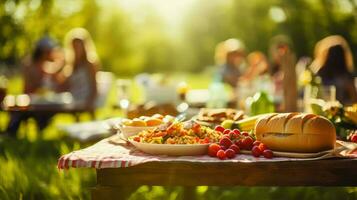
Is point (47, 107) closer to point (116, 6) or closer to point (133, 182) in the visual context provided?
point (133, 182)

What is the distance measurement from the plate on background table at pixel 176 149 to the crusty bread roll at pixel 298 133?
278mm

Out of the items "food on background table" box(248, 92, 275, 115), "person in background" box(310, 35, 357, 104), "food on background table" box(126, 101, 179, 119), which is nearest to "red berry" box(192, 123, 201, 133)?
"food on background table" box(248, 92, 275, 115)

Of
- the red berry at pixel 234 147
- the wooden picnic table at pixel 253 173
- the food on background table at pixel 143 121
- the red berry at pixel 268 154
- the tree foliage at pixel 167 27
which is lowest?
the wooden picnic table at pixel 253 173

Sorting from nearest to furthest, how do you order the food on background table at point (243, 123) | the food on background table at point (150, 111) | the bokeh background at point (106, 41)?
the food on background table at point (243, 123), the food on background table at point (150, 111), the bokeh background at point (106, 41)

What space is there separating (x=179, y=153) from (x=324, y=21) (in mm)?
9504

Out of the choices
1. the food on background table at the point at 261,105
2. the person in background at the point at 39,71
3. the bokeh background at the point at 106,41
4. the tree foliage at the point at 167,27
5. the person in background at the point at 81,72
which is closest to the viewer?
the food on background table at the point at 261,105

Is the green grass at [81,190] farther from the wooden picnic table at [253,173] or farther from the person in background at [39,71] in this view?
the person in background at [39,71]

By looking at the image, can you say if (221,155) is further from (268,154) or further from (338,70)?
(338,70)

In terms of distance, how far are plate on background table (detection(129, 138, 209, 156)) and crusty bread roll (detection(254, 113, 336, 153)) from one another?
0.28m

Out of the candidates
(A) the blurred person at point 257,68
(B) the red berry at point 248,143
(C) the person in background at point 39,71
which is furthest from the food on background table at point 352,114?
(A) the blurred person at point 257,68

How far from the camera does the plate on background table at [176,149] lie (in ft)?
9.00

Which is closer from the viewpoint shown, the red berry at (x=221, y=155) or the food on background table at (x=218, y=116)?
the red berry at (x=221, y=155)

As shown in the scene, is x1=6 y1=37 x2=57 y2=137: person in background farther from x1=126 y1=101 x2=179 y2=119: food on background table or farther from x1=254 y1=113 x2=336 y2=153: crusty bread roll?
x1=254 y1=113 x2=336 y2=153: crusty bread roll

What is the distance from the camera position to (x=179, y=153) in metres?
2.77
